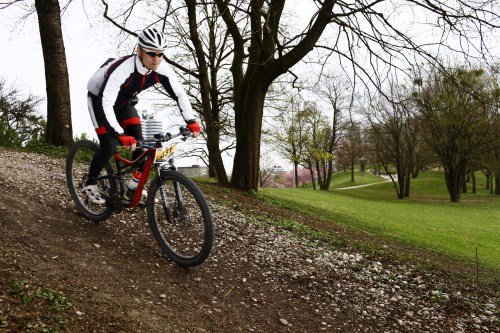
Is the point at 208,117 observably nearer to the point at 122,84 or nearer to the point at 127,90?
the point at 127,90

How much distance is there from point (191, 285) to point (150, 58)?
255 centimetres

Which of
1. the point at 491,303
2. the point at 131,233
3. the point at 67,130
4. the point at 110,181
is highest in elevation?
the point at 67,130

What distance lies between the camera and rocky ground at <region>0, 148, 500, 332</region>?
3785 millimetres

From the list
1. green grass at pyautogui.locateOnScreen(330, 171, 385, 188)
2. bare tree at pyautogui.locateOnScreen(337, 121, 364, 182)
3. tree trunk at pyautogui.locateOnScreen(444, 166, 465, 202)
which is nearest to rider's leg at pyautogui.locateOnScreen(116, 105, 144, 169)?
tree trunk at pyautogui.locateOnScreen(444, 166, 465, 202)

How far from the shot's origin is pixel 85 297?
3924 millimetres

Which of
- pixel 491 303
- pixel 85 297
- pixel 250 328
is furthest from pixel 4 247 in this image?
pixel 491 303

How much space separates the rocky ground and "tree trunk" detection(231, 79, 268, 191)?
682 cm

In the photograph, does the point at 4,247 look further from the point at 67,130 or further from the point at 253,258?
the point at 67,130

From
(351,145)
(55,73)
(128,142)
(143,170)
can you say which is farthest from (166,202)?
(351,145)

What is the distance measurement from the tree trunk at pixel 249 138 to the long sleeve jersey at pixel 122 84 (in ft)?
28.1

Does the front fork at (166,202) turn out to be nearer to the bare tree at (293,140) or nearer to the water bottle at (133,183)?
the water bottle at (133,183)

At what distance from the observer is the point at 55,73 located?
11.7 metres

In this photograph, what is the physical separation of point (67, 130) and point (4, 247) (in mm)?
8150

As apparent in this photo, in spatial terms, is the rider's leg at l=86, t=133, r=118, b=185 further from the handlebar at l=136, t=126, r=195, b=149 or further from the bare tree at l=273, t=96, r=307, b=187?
the bare tree at l=273, t=96, r=307, b=187
